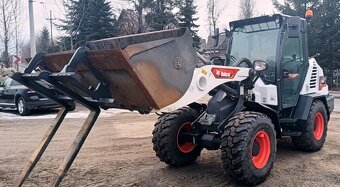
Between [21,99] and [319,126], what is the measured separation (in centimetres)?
1144

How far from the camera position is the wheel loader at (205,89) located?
4109mm

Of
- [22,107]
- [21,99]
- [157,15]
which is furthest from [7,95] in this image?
[157,15]

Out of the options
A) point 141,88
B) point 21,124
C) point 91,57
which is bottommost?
point 21,124

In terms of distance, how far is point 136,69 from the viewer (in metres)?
3.88

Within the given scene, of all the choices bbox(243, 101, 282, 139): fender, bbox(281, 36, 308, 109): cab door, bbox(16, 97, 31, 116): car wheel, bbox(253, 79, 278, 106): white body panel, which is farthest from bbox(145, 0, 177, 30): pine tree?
bbox(243, 101, 282, 139): fender

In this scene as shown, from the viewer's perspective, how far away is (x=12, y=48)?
30.7m

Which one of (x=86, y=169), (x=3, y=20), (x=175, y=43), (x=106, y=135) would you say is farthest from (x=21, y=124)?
(x=3, y=20)

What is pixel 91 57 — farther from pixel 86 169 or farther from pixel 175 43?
pixel 86 169

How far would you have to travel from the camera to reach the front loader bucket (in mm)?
3932

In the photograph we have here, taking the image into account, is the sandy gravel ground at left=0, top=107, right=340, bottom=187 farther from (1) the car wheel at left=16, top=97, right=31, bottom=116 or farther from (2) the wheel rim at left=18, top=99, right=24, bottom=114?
(2) the wheel rim at left=18, top=99, right=24, bottom=114

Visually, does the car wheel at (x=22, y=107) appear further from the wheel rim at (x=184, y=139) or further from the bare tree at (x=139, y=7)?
the bare tree at (x=139, y=7)

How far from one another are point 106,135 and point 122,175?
3.65m

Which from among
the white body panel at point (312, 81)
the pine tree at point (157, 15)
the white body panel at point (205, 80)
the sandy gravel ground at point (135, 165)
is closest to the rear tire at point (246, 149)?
the sandy gravel ground at point (135, 165)

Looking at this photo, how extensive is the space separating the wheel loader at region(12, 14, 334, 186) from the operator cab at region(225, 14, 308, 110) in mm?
17
